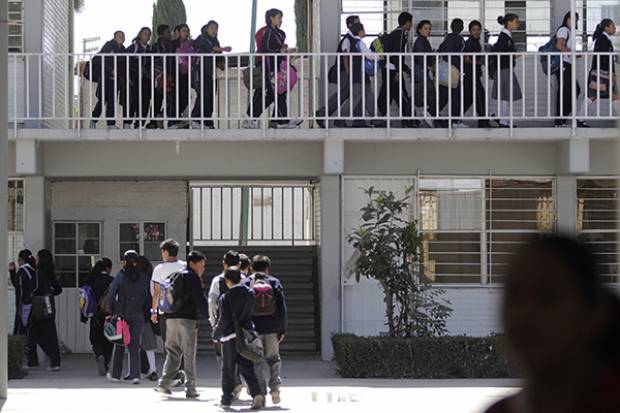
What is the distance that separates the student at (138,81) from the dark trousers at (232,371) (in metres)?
5.97

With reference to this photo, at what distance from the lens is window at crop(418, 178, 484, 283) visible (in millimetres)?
18453

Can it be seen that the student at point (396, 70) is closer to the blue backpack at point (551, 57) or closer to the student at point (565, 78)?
the blue backpack at point (551, 57)

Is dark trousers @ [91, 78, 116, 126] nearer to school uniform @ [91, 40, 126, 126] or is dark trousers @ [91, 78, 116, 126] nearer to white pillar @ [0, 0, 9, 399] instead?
school uniform @ [91, 40, 126, 126]

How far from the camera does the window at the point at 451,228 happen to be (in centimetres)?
1845

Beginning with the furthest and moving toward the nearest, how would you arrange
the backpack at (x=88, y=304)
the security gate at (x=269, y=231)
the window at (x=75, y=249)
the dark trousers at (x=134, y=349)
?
1. the security gate at (x=269, y=231)
2. the window at (x=75, y=249)
3. the backpack at (x=88, y=304)
4. the dark trousers at (x=134, y=349)

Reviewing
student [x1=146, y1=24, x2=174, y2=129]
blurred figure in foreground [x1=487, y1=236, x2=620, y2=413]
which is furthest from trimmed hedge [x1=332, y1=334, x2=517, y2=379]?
blurred figure in foreground [x1=487, y1=236, x2=620, y2=413]

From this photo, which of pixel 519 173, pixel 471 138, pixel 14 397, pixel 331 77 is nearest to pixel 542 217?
pixel 519 173

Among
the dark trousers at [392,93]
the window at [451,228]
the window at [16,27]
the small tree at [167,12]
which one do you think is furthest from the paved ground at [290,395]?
the small tree at [167,12]

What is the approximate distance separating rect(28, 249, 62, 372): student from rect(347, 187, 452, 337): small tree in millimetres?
4286

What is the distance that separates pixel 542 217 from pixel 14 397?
8.88 metres

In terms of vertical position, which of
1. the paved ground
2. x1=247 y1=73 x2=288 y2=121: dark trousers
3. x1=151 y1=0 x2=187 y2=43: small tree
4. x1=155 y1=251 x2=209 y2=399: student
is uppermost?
x1=151 y1=0 x2=187 y2=43: small tree

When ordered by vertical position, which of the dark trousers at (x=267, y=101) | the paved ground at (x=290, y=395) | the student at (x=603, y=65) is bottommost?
the paved ground at (x=290, y=395)

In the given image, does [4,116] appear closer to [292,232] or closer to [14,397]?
[14,397]

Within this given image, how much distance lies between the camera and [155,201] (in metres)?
19.7
